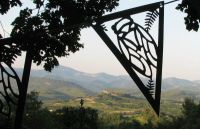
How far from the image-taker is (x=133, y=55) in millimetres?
5902

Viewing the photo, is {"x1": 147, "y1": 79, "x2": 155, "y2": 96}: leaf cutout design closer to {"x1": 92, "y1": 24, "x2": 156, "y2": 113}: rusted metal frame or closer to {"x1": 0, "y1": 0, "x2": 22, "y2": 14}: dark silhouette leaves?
{"x1": 92, "y1": 24, "x2": 156, "y2": 113}: rusted metal frame

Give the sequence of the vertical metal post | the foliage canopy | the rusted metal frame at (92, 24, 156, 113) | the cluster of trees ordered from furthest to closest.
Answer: the cluster of trees → the foliage canopy → the vertical metal post → the rusted metal frame at (92, 24, 156, 113)

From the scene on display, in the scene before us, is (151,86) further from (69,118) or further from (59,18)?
(69,118)

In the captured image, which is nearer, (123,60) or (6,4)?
(123,60)

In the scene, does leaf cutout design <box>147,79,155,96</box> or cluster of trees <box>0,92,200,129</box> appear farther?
cluster of trees <box>0,92,200,129</box>

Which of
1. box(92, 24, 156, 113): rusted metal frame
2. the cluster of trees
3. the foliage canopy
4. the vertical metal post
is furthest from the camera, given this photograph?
the cluster of trees

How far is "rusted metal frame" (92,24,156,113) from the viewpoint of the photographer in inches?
226

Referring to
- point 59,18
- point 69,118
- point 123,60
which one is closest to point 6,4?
point 59,18

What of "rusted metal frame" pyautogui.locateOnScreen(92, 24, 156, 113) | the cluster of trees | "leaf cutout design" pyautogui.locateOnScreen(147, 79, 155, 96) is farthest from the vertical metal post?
the cluster of trees

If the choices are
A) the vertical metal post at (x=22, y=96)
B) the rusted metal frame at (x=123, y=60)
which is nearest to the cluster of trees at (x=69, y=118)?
the vertical metal post at (x=22, y=96)

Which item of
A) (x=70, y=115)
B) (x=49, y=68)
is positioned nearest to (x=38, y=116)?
(x=70, y=115)

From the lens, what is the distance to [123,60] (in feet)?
19.2

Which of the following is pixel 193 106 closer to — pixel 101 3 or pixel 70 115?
pixel 70 115

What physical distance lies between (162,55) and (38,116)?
3874 inches
